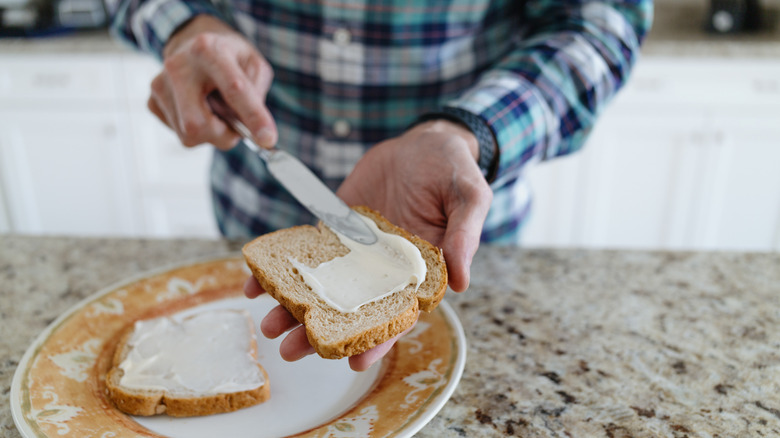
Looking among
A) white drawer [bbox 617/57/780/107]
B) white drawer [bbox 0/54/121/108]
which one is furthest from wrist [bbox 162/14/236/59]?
white drawer [bbox 617/57/780/107]

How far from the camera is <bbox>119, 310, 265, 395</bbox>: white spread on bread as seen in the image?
709 mm

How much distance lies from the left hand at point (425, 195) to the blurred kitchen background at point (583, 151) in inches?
58.8

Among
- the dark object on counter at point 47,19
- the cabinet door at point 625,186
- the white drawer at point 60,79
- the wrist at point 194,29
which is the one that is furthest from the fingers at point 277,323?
the dark object on counter at point 47,19

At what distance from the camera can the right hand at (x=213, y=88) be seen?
37.0 inches

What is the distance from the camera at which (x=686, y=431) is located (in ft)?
2.20

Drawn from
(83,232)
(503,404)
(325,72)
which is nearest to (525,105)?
(325,72)

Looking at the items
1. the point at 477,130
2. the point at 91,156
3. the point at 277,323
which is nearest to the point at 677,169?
the point at 477,130

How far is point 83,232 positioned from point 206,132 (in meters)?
1.96

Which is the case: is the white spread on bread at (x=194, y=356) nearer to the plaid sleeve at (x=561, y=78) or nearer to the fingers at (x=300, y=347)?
the fingers at (x=300, y=347)

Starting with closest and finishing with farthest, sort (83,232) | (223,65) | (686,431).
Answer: (686,431)
(223,65)
(83,232)

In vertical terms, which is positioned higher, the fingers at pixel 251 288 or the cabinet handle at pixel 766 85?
the fingers at pixel 251 288

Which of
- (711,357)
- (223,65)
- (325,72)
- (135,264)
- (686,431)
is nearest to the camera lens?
(686,431)

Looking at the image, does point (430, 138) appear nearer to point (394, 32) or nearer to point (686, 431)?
point (394, 32)

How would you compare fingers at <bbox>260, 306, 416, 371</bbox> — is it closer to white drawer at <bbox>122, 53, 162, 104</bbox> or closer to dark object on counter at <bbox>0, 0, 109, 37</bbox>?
white drawer at <bbox>122, 53, 162, 104</bbox>
